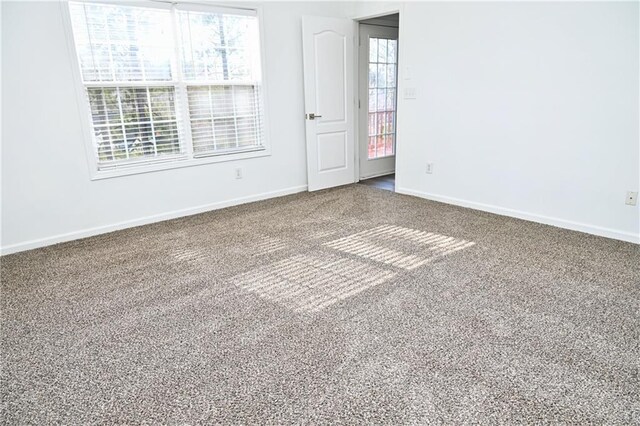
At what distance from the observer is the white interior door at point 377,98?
5.26 metres

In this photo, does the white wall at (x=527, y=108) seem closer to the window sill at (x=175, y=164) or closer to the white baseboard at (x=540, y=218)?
the white baseboard at (x=540, y=218)

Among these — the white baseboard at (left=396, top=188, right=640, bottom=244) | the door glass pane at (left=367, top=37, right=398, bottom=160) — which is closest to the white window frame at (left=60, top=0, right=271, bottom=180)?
the door glass pane at (left=367, top=37, right=398, bottom=160)

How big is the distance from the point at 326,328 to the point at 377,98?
13.3 ft

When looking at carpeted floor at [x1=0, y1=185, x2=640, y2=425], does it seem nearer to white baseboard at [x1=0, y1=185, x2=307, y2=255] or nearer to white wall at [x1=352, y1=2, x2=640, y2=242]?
white baseboard at [x1=0, y1=185, x2=307, y2=255]

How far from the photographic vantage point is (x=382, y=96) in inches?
220

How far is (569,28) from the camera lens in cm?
321

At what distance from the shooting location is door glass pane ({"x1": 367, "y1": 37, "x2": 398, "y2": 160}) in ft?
17.6

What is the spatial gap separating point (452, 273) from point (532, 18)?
2.28 m

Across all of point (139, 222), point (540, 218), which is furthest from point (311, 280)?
point (540, 218)

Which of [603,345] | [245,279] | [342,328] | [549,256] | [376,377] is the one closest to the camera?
[376,377]

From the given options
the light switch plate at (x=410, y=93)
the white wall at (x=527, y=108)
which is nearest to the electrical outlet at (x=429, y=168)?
the white wall at (x=527, y=108)

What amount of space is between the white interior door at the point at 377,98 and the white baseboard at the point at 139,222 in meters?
1.20

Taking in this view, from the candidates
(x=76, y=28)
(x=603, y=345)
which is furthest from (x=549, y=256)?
(x=76, y=28)

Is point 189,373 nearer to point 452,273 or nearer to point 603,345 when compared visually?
point 452,273
